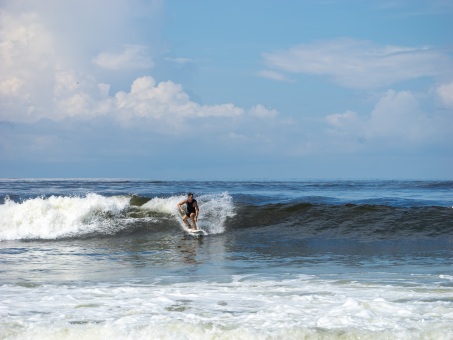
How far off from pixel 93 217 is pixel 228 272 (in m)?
14.4

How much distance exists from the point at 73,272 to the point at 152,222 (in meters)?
12.2

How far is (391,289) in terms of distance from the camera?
10875 millimetres

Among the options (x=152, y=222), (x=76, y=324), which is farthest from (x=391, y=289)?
(x=152, y=222)

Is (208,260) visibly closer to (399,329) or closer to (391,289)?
(391,289)

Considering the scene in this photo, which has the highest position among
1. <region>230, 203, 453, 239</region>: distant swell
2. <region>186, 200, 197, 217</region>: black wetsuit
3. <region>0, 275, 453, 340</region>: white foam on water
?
<region>186, 200, 197, 217</region>: black wetsuit

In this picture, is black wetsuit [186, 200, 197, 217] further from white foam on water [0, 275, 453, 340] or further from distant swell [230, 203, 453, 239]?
white foam on water [0, 275, 453, 340]

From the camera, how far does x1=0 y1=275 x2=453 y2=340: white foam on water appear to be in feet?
26.7

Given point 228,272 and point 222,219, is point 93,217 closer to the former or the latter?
point 222,219

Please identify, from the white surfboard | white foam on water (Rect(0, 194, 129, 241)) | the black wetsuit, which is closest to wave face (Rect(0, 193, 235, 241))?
white foam on water (Rect(0, 194, 129, 241))

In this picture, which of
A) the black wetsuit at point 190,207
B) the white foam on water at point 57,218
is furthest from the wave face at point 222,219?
the black wetsuit at point 190,207

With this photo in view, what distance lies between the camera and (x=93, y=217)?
26547 mm

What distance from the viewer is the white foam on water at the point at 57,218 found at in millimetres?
24516

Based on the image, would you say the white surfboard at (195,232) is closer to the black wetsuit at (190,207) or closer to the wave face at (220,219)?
the wave face at (220,219)

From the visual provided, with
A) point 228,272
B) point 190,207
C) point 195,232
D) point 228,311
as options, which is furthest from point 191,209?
point 228,311
